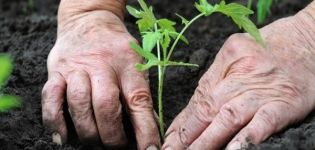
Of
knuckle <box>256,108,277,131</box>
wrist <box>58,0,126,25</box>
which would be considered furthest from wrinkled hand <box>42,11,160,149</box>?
knuckle <box>256,108,277,131</box>

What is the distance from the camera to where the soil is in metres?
1.90

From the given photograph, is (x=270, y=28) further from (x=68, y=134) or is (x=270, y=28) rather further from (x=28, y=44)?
(x=28, y=44)

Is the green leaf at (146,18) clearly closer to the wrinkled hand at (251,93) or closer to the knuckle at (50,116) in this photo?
the wrinkled hand at (251,93)

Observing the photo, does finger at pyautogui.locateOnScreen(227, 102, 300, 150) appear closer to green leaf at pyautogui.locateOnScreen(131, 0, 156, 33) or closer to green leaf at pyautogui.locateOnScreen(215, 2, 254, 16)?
green leaf at pyautogui.locateOnScreen(215, 2, 254, 16)

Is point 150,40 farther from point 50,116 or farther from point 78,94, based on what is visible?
point 50,116

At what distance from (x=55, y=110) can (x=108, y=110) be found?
0.65 ft

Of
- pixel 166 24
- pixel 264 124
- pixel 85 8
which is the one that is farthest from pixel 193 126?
pixel 85 8

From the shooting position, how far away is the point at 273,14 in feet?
10.5

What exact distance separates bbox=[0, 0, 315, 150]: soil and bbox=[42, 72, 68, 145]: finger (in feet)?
0.12

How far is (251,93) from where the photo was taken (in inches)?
72.8

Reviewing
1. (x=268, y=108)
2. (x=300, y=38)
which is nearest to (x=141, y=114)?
(x=268, y=108)

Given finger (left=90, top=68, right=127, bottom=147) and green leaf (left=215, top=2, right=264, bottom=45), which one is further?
finger (left=90, top=68, right=127, bottom=147)

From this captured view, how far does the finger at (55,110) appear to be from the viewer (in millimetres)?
2002

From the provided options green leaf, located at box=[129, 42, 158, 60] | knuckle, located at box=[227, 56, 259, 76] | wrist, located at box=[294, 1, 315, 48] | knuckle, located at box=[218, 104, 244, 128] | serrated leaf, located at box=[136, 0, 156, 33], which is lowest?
knuckle, located at box=[218, 104, 244, 128]
